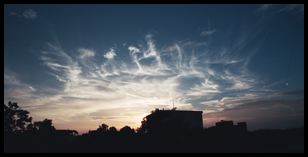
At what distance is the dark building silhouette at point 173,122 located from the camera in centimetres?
3559

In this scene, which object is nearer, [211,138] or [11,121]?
[211,138]

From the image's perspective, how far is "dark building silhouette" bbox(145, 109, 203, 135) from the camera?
1401 inches

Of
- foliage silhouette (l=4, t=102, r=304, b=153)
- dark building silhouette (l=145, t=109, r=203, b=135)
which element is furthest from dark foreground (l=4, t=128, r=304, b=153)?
dark building silhouette (l=145, t=109, r=203, b=135)

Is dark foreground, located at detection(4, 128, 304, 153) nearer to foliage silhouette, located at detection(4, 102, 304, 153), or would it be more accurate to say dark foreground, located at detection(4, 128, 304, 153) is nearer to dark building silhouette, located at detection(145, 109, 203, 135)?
foliage silhouette, located at detection(4, 102, 304, 153)

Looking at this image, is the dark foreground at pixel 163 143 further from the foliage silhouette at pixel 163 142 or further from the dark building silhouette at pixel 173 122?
the dark building silhouette at pixel 173 122

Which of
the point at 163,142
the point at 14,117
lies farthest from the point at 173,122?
the point at 14,117

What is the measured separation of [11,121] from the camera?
146ft

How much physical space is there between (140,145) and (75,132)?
21.8 meters

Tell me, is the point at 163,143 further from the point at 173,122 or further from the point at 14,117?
the point at 14,117

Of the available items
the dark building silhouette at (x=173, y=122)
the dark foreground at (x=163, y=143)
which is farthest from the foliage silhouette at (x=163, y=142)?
the dark building silhouette at (x=173, y=122)

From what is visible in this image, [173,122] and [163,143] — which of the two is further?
[173,122]

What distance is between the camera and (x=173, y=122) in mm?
36062
